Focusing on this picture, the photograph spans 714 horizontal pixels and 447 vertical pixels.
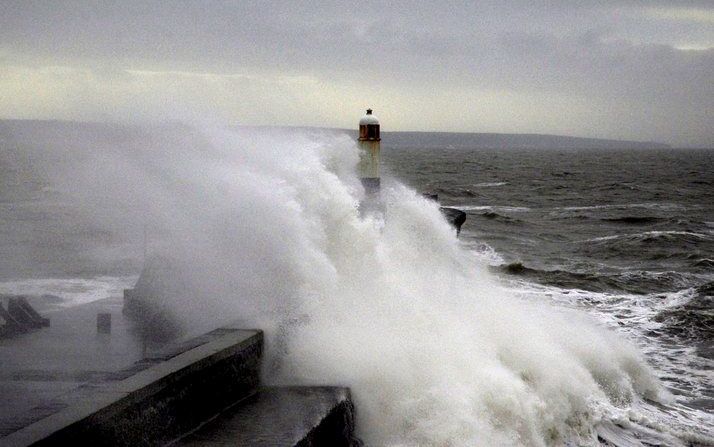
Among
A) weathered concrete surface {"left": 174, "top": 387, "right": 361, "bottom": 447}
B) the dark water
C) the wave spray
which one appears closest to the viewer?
weathered concrete surface {"left": 174, "top": 387, "right": 361, "bottom": 447}

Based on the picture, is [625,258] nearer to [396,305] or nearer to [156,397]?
[396,305]

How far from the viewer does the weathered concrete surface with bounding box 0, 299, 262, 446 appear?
4207 mm

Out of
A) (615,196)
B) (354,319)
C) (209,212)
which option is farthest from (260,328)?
(615,196)

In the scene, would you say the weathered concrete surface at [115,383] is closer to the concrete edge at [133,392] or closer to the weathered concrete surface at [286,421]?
the concrete edge at [133,392]

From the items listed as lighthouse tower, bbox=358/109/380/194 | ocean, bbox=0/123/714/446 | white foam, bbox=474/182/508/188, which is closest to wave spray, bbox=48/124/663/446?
ocean, bbox=0/123/714/446

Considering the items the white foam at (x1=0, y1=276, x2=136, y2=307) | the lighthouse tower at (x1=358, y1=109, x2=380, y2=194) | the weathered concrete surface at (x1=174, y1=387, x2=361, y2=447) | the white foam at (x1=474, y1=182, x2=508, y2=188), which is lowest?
the white foam at (x1=474, y1=182, x2=508, y2=188)

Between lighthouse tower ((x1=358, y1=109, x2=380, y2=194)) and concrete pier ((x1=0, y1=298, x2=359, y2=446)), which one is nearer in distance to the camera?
concrete pier ((x1=0, y1=298, x2=359, y2=446))

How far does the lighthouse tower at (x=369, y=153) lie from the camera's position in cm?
1127

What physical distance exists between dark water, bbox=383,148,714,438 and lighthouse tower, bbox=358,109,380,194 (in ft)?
12.8

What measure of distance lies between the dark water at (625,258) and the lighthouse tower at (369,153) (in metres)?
3.91

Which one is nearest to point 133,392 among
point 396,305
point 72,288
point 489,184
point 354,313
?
point 354,313

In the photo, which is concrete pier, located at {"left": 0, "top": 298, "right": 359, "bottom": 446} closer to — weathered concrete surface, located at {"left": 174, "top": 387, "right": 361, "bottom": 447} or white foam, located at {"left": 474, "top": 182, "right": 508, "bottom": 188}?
weathered concrete surface, located at {"left": 174, "top": 387, "right": 361, "bottom": 447}

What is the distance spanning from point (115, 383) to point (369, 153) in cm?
706

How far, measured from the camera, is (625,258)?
18281 millimetres
